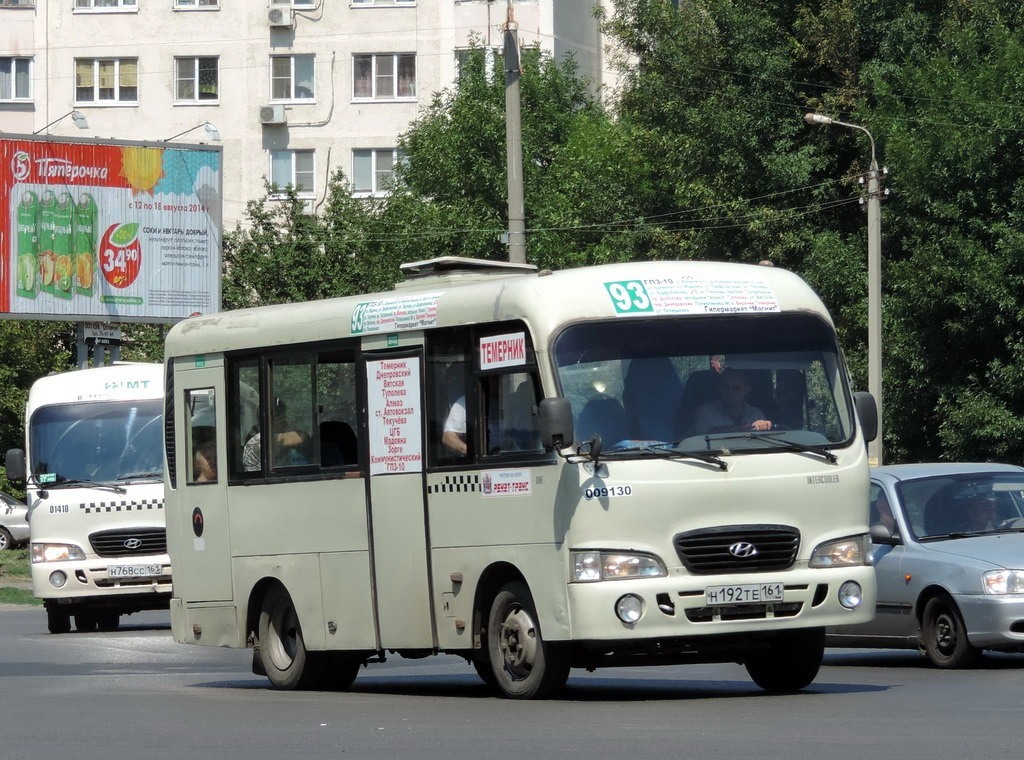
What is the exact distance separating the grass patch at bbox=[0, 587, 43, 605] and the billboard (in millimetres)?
5776

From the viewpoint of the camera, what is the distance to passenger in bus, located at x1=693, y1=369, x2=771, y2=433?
39.4 ft

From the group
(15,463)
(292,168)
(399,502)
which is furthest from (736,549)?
(292,168)

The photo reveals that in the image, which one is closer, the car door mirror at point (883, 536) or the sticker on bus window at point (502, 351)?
the sticker on bus window at point (502, 351)

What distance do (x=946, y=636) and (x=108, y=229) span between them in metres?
25.1

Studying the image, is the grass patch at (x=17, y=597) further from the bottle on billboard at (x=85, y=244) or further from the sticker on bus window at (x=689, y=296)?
the sticker on bus window at (x=689, y=296)

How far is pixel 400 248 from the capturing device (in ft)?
189

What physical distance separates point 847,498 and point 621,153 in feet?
127

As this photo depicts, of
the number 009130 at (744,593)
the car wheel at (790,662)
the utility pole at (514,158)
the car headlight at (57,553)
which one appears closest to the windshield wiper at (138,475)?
the car headlight at (57,553)

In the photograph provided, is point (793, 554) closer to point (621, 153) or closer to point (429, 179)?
point (621, 153)

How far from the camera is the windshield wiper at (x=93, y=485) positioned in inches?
879

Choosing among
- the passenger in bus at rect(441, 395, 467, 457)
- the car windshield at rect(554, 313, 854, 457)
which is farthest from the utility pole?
the car windshield at rect(554, 313, 854, 457)

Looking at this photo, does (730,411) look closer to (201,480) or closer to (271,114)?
(201,480)

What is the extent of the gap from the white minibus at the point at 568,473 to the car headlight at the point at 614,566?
0.01 m

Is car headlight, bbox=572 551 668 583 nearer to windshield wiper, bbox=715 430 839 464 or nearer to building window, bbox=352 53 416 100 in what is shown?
windshield wiper, bbox=715 430 839 464
